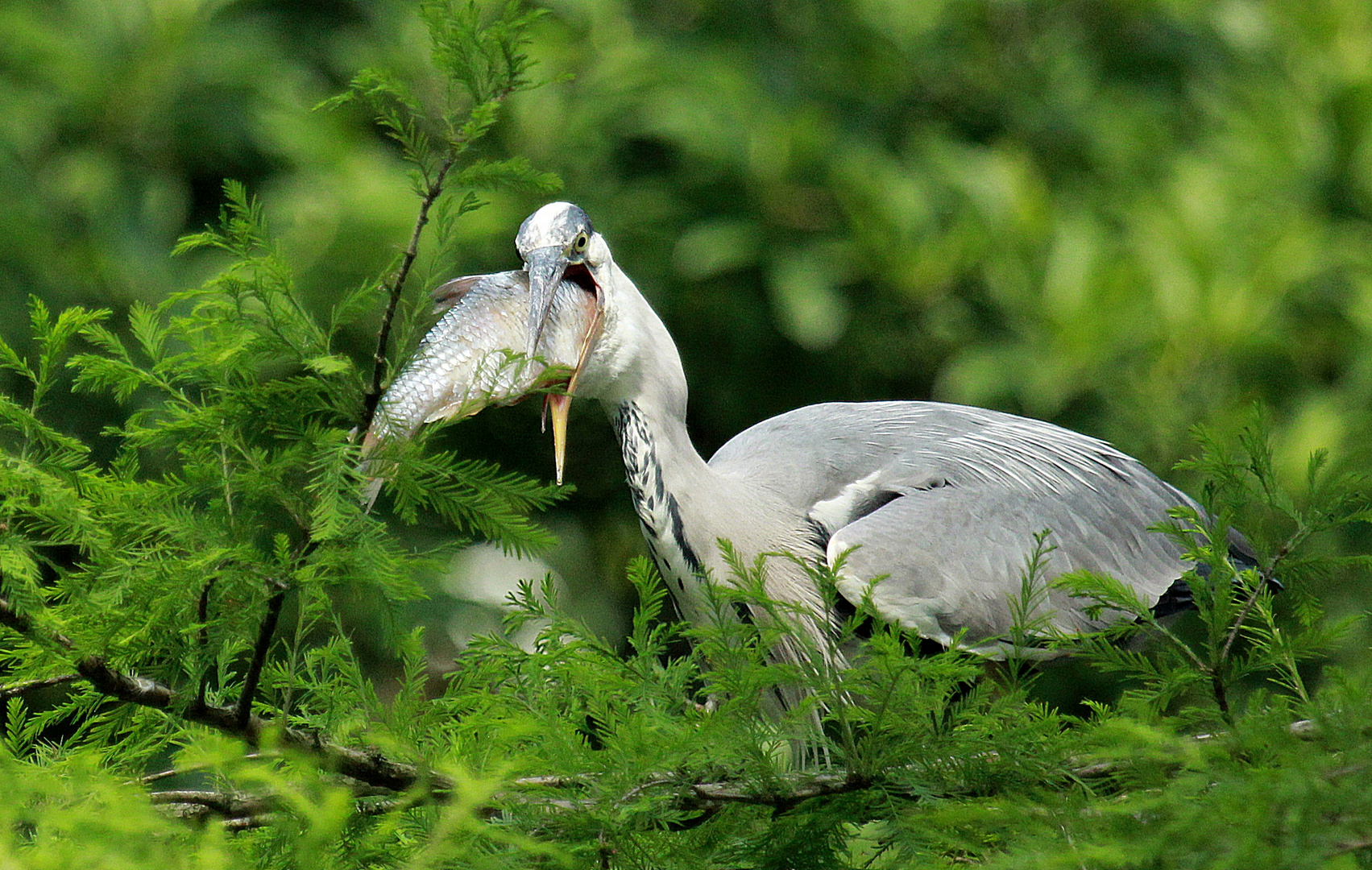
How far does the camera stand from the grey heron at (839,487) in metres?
2.25

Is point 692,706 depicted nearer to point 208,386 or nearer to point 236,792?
point 236,792

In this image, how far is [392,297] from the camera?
118 cm

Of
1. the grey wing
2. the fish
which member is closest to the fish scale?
the fish

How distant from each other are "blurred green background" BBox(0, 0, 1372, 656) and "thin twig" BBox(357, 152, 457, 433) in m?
2.30

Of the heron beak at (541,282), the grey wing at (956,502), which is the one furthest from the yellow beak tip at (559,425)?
the grey wing at (956,502)

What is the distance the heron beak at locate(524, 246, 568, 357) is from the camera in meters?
2.09

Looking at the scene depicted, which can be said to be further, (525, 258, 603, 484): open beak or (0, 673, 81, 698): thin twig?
(525, 258, 603, 484): open beak

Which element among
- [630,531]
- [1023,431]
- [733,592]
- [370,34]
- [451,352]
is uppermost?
[370,34]

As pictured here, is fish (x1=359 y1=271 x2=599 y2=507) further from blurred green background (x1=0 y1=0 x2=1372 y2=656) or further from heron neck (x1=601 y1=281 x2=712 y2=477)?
blurred green background (x1=0 y1=0 x2=1372 y2=656)

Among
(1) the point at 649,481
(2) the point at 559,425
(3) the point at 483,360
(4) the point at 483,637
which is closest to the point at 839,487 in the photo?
(1) the point at 649,481

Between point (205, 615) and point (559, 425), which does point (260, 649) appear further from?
point (559, 425)

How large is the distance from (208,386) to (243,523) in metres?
0.15

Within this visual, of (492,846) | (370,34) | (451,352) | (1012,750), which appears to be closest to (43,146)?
(370,34)

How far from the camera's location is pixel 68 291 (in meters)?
3.65
